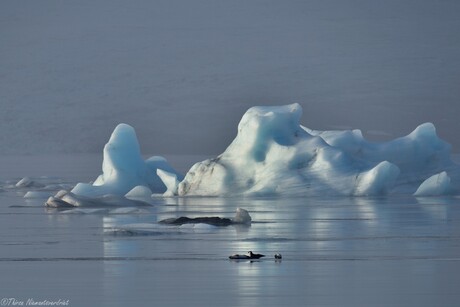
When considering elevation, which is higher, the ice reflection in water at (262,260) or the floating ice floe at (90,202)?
Answer: the ice reflection in water at (262,260)

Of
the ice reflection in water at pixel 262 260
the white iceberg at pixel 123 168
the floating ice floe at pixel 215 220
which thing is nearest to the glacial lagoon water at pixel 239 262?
the ice reflection in water at pixel 262 260

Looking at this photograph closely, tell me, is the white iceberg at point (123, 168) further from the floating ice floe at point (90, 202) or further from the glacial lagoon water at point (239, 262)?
the glacial lagoon water at point (239, 262)

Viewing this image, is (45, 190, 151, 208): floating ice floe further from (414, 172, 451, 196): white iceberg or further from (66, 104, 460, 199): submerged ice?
(414, 172, 451, 196): white iceberg

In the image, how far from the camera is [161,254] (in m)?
14.9

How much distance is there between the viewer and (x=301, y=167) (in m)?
27.4

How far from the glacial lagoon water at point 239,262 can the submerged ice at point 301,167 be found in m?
4.07

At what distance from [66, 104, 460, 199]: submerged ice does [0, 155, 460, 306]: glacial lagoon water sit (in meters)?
4.07

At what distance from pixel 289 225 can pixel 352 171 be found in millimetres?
7972

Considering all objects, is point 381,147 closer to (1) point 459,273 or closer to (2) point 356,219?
(2) point 356,219

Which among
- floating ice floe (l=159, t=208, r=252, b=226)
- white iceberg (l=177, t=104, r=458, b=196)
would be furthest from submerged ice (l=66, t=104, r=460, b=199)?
floating ice floe (l=159, t=208, r=252, b=226)

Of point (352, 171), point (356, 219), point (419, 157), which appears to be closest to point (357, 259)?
point (356, 219)

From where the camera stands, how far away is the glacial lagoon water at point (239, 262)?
11516 mm

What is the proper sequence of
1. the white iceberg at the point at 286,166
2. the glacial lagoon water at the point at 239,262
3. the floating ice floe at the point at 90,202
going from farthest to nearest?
1. the white iceberg at the point at 286,166
2. the floating ice floe at the point at 90,202
3. the glacial lagoon water at the point at 239,262

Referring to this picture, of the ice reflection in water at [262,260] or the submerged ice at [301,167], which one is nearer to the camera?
the ice reflection in water at [262,260]
